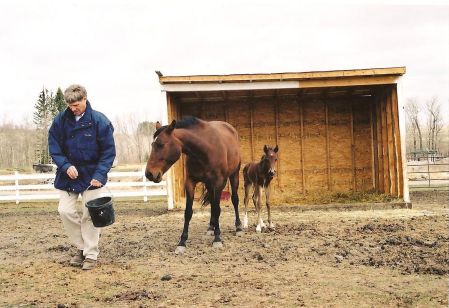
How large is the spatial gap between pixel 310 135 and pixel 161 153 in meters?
8.52

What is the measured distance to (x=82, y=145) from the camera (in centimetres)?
584

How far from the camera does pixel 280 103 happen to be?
1457 cm

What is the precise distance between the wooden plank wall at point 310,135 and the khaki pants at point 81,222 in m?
8.63

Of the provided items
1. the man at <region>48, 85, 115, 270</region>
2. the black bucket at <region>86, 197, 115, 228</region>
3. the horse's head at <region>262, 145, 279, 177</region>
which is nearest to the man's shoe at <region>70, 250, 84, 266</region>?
the man at <region>48, 85, 115, 270</region>

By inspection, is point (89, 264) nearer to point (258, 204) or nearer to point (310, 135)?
point (258, 204)

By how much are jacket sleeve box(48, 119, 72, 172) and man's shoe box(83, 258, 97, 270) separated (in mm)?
1151

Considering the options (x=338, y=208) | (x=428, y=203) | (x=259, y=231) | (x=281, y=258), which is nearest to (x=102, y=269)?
(x=281, y=258)

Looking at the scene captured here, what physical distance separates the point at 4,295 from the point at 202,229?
470cm

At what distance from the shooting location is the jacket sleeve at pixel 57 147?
18.6ft

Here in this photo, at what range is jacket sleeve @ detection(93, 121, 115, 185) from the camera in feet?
19.1

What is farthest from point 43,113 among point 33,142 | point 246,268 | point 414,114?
point 246,268

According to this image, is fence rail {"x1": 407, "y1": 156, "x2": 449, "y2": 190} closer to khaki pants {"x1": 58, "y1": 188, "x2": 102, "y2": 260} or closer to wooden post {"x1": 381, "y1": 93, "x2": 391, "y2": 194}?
wooden post {"x1": 381, "y1": 93, "x2": 391, "y2": 194}

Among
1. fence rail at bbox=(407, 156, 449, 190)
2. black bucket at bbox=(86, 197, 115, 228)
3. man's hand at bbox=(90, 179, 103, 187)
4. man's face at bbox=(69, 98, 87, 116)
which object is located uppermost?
man's face at bbox=(69, 98, 87, 116)

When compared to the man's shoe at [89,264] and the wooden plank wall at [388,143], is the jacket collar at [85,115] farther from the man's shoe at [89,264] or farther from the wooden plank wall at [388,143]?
the wooden plank wall at [388,143]
